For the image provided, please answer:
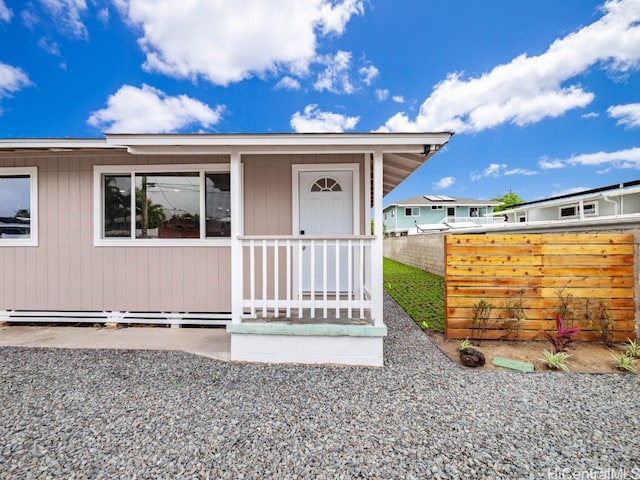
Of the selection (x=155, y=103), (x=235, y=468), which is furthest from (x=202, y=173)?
(x=155, y=103)

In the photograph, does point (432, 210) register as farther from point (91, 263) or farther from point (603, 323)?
point (91, 263)

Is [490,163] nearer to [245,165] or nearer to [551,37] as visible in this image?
[551,37]

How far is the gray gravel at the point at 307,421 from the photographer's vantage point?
1.76m

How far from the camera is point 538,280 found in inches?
149

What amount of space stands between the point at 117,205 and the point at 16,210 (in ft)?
5.39

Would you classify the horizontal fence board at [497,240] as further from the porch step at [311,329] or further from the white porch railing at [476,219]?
the white porch railing at [476,219]

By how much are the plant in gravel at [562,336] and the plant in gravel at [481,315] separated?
699mm

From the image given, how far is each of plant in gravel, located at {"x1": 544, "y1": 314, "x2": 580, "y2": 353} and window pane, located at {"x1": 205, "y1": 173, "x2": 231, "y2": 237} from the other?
4594 mm

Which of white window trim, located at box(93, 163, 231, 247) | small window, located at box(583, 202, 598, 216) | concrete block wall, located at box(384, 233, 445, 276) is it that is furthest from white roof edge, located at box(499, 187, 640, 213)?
white window trim, located at box(93, 163, 231, 247)

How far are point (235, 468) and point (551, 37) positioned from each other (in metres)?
18.6

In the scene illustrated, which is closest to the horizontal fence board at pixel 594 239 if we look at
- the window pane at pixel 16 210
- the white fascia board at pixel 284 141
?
the white fascia board at pixel 284 141

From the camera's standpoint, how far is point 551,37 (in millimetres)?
12789

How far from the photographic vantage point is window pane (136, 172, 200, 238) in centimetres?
449

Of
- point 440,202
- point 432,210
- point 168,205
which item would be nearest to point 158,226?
point 168,205
